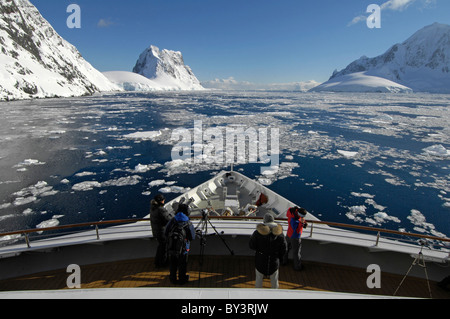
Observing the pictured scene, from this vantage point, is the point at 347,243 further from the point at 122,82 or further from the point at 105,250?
the point at 122,82

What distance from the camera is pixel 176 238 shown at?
378 cm

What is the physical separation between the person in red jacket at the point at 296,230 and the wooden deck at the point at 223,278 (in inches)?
13.2

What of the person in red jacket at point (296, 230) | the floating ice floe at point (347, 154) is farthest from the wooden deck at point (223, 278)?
the floating ice floe at point (347, 154)

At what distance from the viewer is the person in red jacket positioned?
461 centimetres

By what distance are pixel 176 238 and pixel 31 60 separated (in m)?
135

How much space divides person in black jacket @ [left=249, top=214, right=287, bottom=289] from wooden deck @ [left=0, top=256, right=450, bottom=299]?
1211 millimetres

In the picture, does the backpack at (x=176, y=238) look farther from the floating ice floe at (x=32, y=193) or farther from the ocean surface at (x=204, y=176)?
the floating ice floe at (x=32, y=193)

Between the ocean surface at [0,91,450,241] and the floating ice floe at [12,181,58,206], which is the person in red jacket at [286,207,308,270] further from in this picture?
the floating ice floe at [12,181,58,206]

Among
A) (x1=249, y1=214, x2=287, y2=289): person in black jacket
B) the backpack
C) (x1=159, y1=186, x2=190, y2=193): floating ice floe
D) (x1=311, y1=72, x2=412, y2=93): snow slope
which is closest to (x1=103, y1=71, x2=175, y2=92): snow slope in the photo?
(x1=311, y1=72, x2=412, y2=93): snow slope

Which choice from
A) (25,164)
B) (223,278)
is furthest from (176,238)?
(25,164)

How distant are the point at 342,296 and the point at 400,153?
24.7 m

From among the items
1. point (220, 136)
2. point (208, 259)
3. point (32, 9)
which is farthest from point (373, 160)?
point (32, 9)

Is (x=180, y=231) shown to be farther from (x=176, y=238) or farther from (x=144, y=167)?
(x=144, y=167)

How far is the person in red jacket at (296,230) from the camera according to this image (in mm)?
4613
